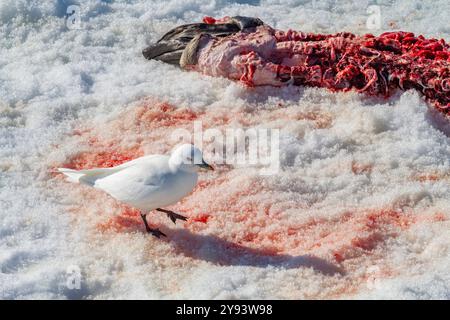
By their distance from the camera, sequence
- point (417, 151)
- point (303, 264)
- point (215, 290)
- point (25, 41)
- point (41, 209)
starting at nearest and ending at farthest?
point (215, 290) < point (303, 264) < point (41, 209) < point (417, 151) < point (25, 41)

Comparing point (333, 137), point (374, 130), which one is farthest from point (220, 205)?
point (374, 130)

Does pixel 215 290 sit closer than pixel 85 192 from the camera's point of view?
Yes

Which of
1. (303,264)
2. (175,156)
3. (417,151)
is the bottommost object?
(303,264)

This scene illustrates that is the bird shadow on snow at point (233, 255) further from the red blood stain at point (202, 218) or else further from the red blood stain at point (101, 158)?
the red blood stain at point (101, 158)

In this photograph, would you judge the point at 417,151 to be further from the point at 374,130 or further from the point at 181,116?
the point at 181,116

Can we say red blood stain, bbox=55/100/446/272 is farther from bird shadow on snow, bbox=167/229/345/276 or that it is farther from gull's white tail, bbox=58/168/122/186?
gull's white tail, bbox=58/168/122/186

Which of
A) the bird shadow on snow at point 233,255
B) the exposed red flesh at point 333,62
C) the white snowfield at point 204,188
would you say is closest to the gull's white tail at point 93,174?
the white snowfield at point 204,188
